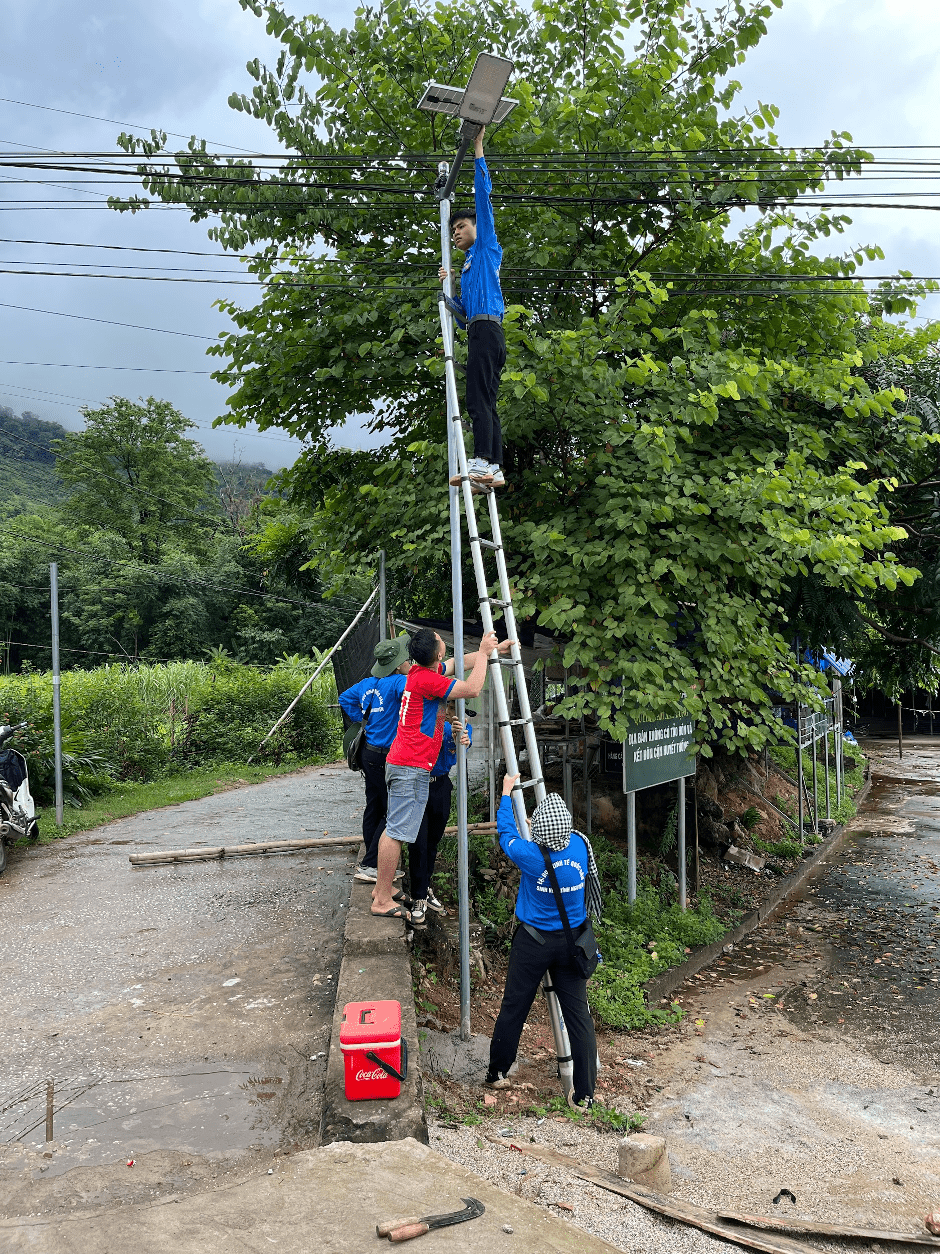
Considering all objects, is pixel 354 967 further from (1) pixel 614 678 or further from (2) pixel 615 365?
(2) pixel 615 365

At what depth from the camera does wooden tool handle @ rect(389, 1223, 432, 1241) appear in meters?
3.01

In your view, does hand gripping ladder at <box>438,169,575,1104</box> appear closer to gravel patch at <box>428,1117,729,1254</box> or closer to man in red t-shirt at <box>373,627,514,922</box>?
man in red t-shirt at <box>373,627,514,922</box>

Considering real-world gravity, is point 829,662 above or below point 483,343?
below

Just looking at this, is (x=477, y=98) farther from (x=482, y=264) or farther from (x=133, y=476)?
(x=133, y=476)

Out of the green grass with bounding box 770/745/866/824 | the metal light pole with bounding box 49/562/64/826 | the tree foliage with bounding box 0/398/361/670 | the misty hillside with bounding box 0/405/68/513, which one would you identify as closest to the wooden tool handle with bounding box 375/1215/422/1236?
the metal light pole with bounding box 49/562/64/826

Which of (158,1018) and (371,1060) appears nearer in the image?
(371,1060)

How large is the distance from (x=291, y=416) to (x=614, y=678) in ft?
16.8

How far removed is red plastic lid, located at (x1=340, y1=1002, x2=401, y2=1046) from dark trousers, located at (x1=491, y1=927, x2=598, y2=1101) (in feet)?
4.29

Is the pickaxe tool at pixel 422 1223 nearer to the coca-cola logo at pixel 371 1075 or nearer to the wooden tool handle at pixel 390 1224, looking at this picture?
the wooden tool handle at pixel 390 1224

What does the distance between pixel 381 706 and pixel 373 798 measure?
78cm

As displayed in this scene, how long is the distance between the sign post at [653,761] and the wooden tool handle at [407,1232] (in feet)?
17.5

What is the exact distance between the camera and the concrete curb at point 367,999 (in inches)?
154

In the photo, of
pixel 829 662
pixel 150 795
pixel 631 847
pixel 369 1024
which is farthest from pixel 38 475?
pixel 369 1024

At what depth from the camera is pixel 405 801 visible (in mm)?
6066
